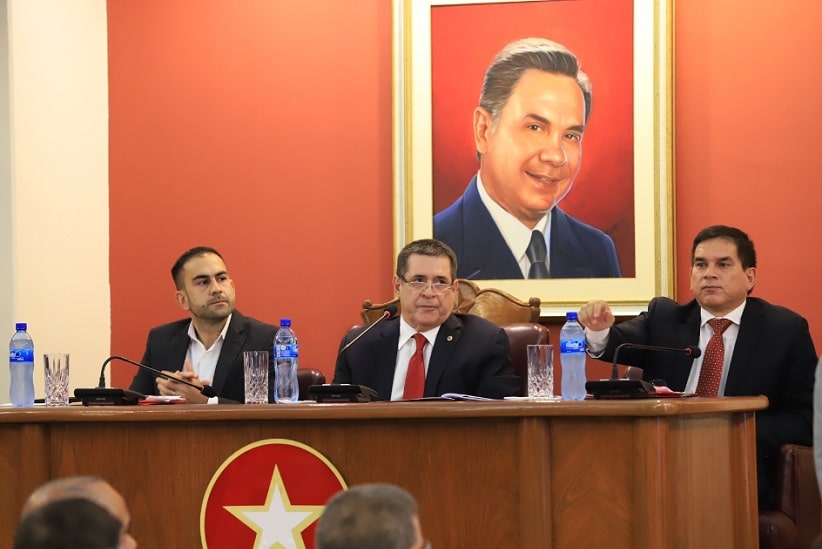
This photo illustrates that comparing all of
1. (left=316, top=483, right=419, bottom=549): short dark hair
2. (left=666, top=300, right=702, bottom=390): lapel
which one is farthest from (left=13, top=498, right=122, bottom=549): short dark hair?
(left=666, top=300, right=702, bottom=390): lapel

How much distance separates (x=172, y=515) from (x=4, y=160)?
2.24 m

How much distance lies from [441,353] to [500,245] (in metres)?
1.13

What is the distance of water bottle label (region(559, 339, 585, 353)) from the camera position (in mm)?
3537

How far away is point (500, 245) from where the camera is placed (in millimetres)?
5184

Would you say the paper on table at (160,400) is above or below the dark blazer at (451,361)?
below

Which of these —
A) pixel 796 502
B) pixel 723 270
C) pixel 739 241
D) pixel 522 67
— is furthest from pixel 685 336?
pixel 522 67

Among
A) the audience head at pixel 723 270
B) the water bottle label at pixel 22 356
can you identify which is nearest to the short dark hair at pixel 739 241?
the audience head at pixel 723 270

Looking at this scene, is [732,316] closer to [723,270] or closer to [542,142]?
[723,270]

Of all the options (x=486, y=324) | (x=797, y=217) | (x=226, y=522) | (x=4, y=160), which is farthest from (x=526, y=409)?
(x=4, y=160)

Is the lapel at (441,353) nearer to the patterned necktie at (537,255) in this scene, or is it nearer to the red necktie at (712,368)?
the red necktie at (712,368)

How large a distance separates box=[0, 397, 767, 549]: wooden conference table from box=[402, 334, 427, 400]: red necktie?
95 centimetres

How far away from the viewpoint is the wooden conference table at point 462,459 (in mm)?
3076

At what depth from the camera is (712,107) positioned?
5082mm

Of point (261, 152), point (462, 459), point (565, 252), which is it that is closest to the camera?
point (462, 459)
